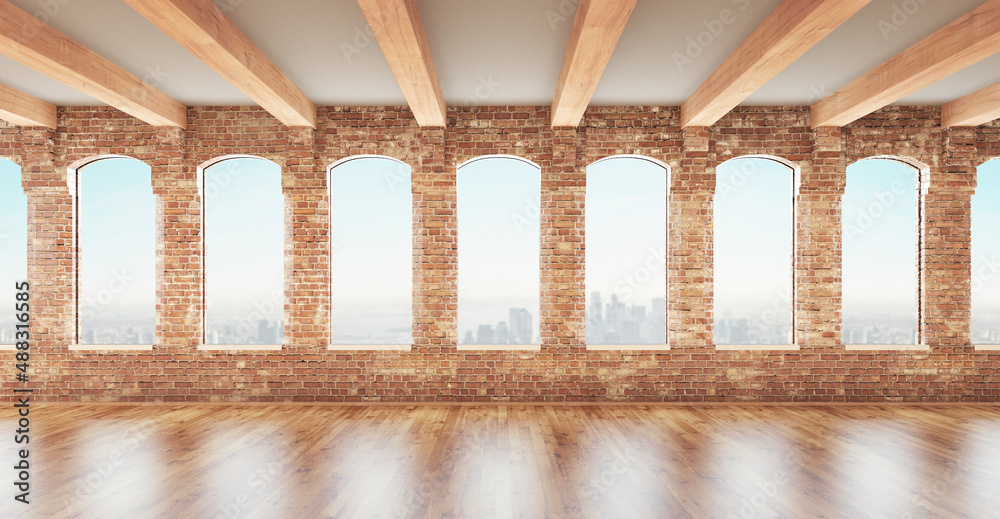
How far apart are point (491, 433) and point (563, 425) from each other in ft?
2.50

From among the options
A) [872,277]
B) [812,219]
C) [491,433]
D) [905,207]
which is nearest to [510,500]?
[491,433]

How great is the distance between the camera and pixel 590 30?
13.9 feet

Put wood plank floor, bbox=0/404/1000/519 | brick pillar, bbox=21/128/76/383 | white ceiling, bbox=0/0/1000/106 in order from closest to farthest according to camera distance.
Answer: wood plank floor, bbox=0/404/1000/519
white ceiling, bbox=0/0/1000/106
brick pillar, bbox=21/128/76/383

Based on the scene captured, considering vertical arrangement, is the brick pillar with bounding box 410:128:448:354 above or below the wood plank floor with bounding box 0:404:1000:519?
above

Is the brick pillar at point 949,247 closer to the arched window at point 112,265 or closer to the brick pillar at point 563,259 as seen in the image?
the brick pillar at point 563,259

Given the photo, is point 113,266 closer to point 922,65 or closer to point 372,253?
point 372,253

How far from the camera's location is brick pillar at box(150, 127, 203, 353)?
6.87 metres

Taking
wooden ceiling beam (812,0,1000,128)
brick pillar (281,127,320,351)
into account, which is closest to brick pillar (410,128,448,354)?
brick pillar (281,127,320,351)

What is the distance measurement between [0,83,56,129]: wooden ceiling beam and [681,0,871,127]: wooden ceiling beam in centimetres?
710

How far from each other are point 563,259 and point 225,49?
4.03 meters

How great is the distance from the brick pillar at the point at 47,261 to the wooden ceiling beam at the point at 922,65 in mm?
8659

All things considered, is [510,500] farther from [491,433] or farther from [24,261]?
[24,261]

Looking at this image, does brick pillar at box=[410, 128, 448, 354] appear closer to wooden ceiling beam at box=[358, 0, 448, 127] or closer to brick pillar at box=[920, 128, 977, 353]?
wooden ceiling beam at box=[358, 0, 448, 127]

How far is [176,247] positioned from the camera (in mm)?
6879
